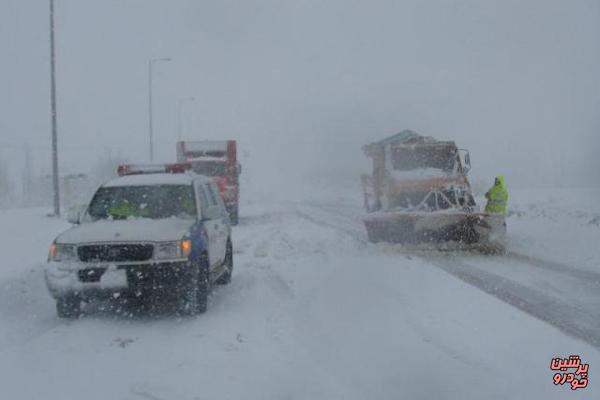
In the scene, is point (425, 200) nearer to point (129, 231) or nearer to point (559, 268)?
point (559, 268)

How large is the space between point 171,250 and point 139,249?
35 centimetres

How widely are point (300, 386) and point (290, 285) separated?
4327 mm

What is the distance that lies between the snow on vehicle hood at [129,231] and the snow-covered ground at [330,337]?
0.99m

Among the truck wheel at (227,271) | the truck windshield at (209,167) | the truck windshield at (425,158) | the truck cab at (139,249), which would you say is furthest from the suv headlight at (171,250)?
the truck windshield at (209,167)

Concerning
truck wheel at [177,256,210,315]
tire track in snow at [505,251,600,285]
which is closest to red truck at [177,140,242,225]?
tire track in snow at [505,251,600,285]

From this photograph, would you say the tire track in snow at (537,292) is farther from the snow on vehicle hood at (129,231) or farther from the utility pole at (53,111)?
the utility pole at (53,111)

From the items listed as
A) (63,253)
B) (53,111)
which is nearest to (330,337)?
(63,253)

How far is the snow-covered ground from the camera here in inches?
190

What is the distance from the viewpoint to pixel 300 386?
15.7 feet

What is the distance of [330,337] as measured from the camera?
6.18m

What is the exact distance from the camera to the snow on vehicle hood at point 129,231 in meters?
6.82

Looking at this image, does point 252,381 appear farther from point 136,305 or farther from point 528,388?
point 136,305

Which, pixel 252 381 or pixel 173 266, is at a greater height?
pixel 173 266

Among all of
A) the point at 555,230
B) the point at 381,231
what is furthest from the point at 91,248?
the point at 555,230
